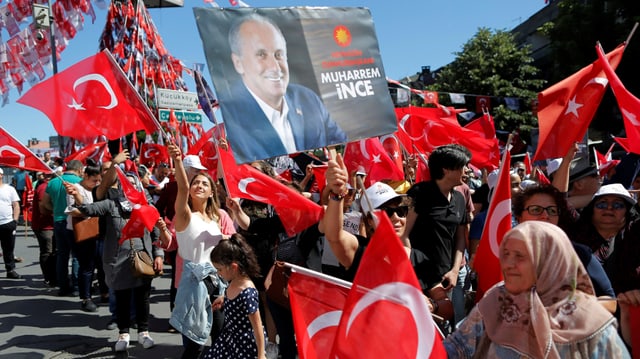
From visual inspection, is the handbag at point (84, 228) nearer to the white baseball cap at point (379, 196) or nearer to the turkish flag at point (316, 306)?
the white baseball cap at point (379, 196)

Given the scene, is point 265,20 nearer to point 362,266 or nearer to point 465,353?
point 362,266

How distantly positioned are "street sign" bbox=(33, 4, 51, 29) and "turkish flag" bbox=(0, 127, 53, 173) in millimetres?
9100

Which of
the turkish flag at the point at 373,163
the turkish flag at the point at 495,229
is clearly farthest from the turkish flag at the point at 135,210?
the turkish flag at the point at 495,229

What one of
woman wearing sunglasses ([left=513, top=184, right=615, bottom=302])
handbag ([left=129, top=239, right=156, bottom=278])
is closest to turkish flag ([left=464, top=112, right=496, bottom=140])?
handbag ([left=129, top=239, right=156, bottom=278])

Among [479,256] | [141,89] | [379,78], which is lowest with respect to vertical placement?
[479,256]

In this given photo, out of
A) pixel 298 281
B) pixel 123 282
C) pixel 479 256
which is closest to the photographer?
pixel 298 281

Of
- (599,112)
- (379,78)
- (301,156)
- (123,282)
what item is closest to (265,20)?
(379,78)

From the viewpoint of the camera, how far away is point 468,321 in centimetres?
257

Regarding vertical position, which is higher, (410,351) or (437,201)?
(437,201)

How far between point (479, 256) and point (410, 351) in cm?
110

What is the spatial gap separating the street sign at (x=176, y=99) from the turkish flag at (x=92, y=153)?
1.20 meters

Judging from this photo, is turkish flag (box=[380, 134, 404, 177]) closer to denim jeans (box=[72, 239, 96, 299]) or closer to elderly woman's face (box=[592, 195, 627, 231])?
elderly woman's face (box=[592, 195, 627, 231])

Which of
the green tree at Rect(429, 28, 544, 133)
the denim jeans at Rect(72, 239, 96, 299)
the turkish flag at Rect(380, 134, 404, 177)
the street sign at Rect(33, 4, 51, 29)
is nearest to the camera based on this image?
the denim jeans at Rect(72, 239, 96, 299)

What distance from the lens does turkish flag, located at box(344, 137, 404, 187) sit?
6672mm
